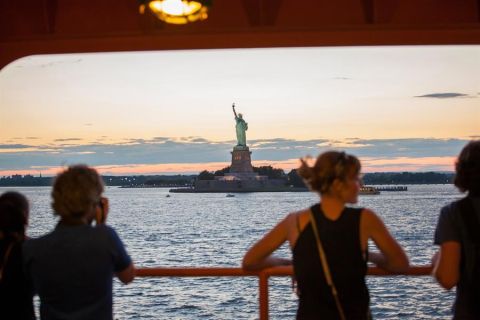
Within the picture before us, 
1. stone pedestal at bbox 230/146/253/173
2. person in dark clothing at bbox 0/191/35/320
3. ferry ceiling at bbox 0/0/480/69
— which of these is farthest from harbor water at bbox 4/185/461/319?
stone pedestal at bbox 230/146/253/173

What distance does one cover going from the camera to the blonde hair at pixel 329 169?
88.8 inches

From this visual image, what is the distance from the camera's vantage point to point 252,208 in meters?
99.4

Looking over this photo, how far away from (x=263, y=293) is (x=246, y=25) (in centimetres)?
248

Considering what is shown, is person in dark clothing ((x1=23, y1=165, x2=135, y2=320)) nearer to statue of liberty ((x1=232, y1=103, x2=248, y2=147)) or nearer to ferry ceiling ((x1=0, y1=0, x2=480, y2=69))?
ferry ceiling ((x1=0, y1=0, x2=480, y2=69))

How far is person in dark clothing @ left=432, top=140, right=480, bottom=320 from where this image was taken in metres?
2.29

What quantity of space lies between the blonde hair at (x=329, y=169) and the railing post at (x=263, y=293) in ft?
3.31

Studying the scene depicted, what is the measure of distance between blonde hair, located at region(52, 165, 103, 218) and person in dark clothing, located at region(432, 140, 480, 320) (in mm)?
1401

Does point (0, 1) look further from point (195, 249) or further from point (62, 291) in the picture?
point (195, 249)

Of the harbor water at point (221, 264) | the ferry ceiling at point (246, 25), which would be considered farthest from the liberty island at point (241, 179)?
the ferry ceiling at point (246, 25)

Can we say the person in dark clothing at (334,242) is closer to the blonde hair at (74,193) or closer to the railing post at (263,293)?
the blonde hair at (74,193)

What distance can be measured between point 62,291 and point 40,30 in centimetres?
322

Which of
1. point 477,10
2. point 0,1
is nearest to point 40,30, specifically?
point 0,1

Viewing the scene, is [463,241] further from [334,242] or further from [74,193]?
[74,193]

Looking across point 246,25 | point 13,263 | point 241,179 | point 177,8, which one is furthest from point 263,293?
point 241,179
